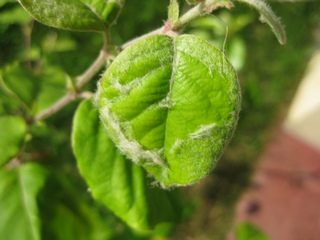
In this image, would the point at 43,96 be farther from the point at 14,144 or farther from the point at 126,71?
the point at 126,71

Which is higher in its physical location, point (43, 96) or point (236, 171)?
point (43, 96)

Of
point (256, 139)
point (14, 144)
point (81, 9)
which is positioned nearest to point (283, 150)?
point (256, 139)

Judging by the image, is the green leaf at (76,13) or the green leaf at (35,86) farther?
the green leaf at (35,86)

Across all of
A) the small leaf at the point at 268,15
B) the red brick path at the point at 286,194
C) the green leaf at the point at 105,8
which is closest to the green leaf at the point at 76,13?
the green leaf at the point at 105,8

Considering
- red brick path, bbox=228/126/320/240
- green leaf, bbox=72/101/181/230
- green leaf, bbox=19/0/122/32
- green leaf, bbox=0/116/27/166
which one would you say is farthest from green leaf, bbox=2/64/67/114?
red brick path, bbox=228/126/320/240

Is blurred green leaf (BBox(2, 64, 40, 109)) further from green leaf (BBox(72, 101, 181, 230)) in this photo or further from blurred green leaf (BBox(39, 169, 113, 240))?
green leaf (BBox(72, 101, 181, 230))

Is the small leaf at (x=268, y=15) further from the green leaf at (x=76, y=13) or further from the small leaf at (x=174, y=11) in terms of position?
the green leaf at (x=76, y=13)
